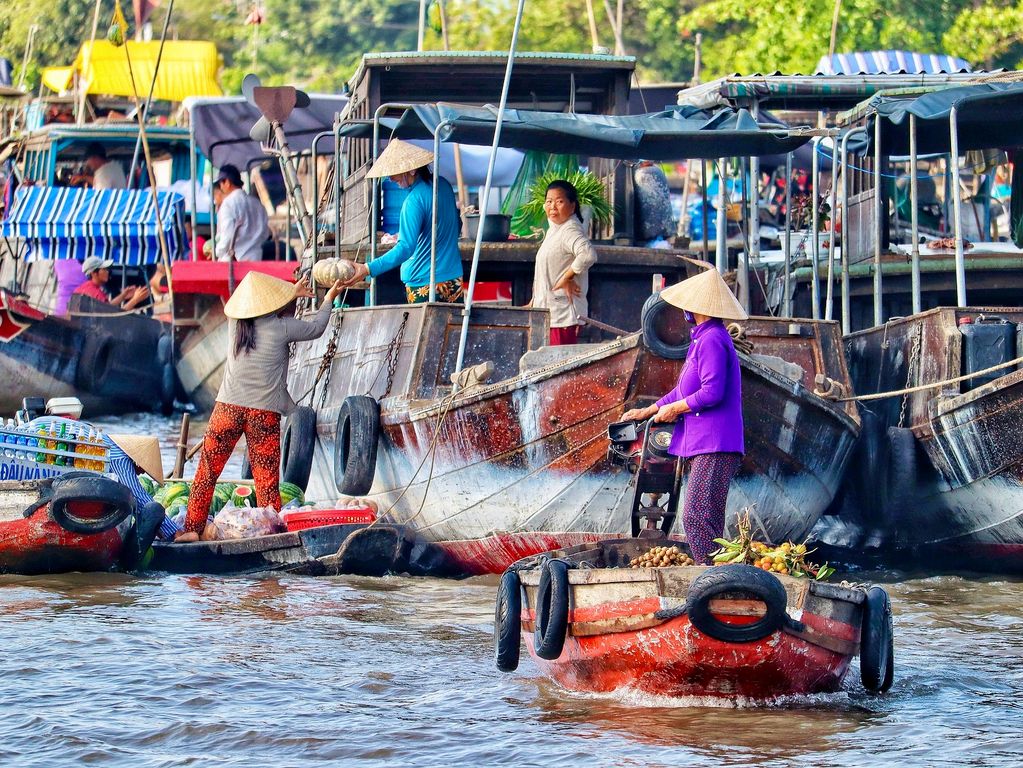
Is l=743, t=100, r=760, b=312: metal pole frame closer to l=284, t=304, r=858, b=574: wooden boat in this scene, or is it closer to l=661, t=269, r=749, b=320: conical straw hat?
l=284, t=304, r=858, b=574: wooden boat

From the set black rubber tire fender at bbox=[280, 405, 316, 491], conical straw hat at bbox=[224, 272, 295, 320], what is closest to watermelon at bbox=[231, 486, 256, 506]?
black rubber tire fender at bbox=[280, 405, 316, 491]

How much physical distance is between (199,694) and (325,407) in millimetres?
4609

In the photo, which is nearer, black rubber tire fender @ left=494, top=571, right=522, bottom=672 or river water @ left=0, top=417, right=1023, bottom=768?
river water @ left=0, top=417, right=1023, bottom=768

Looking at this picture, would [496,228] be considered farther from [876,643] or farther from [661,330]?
[876,643]

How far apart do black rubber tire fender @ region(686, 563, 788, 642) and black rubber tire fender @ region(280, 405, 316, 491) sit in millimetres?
5288

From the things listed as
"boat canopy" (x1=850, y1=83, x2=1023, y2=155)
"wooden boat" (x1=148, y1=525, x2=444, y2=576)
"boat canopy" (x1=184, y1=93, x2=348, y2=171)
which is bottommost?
"wooden boat" (x1=148, y1=525, x2=444, y2=576)

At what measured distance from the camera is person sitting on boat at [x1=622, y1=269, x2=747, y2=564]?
718 centimetres

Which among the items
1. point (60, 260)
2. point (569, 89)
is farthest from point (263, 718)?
point (60, 260)

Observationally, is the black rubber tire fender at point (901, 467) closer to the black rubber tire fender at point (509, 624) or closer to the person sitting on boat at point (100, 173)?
the black rubber tire fender at point (509, 624)

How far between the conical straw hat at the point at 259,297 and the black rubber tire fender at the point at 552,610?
3.47 meters

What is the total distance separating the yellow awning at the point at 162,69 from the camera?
25078 mm

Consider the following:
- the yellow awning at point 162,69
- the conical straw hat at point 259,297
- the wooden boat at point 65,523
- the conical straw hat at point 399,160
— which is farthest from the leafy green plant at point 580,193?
the yellow awning at point 162,69

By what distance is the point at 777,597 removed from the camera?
5992mm

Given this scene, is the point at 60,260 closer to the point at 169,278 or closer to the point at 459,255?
the point at 169,278
